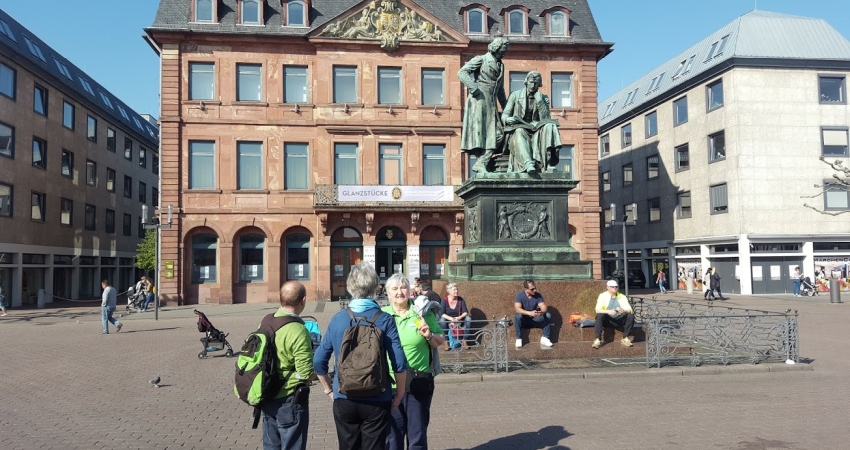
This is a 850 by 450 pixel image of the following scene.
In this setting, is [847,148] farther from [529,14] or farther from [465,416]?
[465,416]

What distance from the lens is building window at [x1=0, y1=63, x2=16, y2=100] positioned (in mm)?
30984

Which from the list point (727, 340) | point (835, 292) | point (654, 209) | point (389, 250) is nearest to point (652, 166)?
point (654, 209)

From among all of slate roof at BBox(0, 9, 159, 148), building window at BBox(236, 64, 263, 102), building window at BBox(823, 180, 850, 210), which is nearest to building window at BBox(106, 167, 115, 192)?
slate roof at BBox(0, 9, 159, 148)

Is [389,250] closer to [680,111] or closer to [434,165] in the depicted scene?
[434,165]

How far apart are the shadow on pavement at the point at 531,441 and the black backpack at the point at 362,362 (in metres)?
2.63

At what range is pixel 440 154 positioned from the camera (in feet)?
106

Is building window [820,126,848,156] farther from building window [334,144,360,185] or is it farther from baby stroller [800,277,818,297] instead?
building window [334,144,360,185]

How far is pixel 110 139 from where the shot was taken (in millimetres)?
44312

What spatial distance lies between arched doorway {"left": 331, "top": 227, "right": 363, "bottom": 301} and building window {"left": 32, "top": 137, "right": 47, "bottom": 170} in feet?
53.7

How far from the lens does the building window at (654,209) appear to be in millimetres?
43619

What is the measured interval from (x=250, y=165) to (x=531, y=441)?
26.8m

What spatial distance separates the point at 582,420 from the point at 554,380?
2.05 m

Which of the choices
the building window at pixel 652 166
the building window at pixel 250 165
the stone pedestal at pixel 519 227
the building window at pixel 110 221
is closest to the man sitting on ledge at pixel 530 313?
the stone pedestal at pixel 519 227

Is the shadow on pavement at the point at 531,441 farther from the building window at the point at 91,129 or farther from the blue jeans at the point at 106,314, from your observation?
the building window at the point at 91,129
